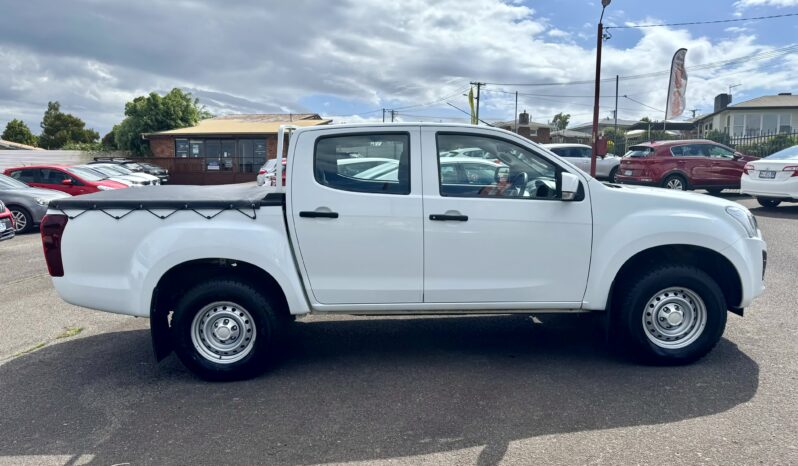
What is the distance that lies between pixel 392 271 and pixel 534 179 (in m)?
1.30

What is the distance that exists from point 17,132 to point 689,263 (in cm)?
7133

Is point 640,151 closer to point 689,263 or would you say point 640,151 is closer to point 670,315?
point 689,263

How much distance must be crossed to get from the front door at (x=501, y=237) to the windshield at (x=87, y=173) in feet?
50.5

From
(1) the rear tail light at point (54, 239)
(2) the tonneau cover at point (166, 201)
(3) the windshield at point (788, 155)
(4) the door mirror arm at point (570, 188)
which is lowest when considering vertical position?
(1) the rear tail light at point (54, 239)

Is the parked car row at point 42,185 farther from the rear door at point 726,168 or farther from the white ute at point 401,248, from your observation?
the rear door at point 726,168

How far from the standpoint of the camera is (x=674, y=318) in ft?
14.9

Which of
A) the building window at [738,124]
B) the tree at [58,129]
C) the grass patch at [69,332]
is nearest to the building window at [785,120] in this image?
the building window at [738,124]

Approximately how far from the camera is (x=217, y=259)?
14.4 ft

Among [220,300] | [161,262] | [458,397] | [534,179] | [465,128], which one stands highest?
[465,128]

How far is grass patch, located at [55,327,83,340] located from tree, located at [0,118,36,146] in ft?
219

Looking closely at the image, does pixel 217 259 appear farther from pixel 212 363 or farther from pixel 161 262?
pixel 212 363

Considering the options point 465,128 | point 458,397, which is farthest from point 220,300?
point 465,128

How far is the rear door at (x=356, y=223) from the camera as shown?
14.2 ft

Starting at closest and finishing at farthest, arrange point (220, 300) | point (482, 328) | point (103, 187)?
point (220, 300)
point (482, 328)
point (103, 187)
